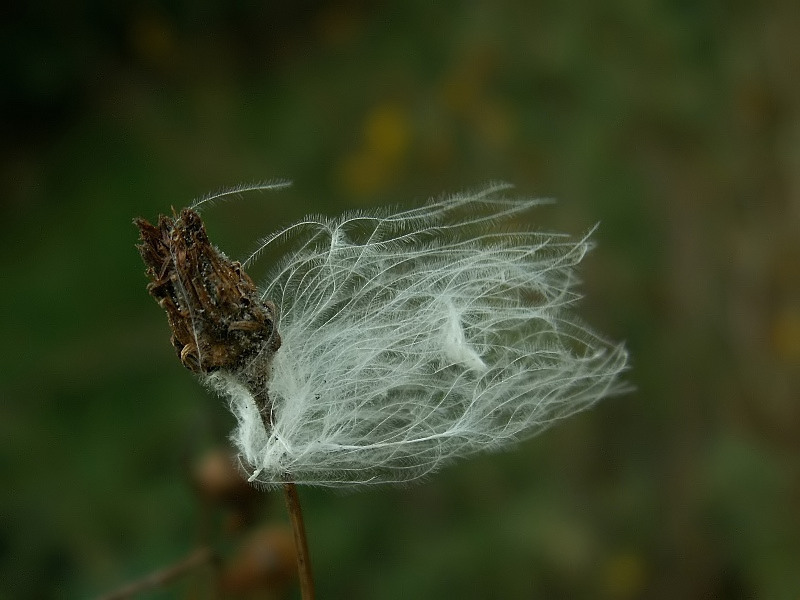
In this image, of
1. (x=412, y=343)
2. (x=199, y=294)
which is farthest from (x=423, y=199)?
(x=199, y=294)

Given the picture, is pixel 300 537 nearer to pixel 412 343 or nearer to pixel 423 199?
pixel 412 343

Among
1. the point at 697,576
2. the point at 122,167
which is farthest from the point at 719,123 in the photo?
the point at 122,167

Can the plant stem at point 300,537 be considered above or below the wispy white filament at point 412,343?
below

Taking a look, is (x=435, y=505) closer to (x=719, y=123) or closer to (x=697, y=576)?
(x=697, y=576)

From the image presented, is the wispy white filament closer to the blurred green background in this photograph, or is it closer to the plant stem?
the plant stem

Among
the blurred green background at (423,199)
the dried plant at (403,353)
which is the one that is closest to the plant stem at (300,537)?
the dried plant at (403,353)

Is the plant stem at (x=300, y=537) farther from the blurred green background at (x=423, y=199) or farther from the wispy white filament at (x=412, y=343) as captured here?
the blurred green background at (x=423, y=199)
